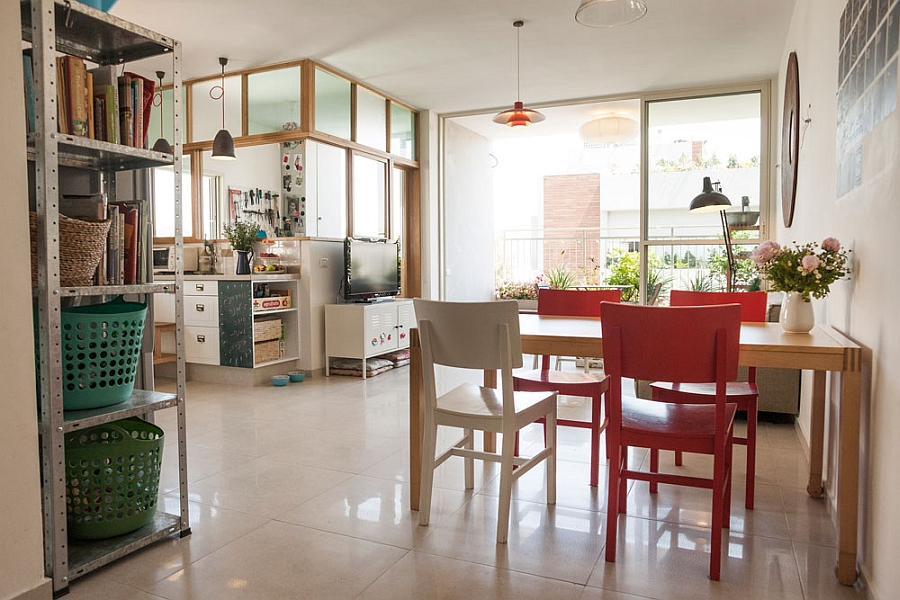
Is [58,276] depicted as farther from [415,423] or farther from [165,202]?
[165,202]

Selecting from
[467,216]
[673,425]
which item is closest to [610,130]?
[467,216]

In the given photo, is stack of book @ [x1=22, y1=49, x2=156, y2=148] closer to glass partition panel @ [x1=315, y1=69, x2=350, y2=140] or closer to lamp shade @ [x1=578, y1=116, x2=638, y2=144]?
glass partition panel @ [x1=315, y1=69, x2=350, y2=140]

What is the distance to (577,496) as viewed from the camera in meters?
2.67

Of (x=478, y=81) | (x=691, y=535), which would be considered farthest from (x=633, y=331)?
(x=478, y=81)

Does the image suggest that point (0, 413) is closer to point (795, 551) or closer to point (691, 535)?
point (691, 535)

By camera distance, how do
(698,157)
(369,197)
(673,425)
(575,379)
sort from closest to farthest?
(673,425) → (575,379) → (698,157) → (369,197)

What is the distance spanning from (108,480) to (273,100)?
4299 mm

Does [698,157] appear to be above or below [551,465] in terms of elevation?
above

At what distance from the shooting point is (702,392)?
279 cm

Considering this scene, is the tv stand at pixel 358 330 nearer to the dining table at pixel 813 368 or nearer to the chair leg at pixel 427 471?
the dining table at pixel 813 368

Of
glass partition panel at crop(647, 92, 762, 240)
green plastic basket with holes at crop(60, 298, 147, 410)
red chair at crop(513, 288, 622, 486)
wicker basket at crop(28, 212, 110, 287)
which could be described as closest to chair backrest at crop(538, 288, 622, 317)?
red chair at crop(513, 288, 622, 486)

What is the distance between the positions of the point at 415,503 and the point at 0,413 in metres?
1.44

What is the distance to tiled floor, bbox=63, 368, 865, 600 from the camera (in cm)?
192

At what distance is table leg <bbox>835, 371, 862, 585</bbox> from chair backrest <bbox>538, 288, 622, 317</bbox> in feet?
5.08
